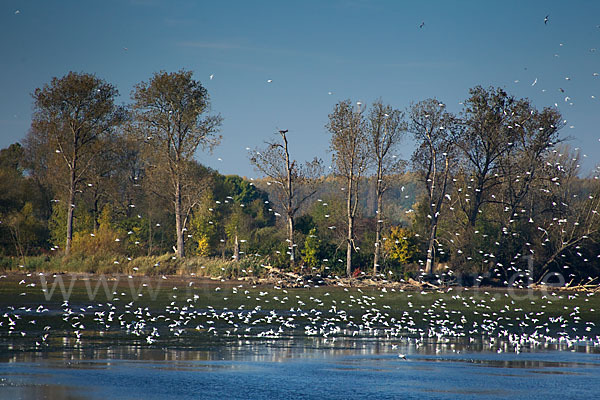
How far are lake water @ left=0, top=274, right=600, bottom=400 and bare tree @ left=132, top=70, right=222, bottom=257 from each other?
911 inches

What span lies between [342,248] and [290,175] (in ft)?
19.4

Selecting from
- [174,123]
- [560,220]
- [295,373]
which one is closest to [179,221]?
[174,123]

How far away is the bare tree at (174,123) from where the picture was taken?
176 feet

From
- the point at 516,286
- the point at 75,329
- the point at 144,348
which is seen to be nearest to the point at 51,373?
the point at 144,348

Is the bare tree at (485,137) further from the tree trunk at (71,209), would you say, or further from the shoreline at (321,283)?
the tree trunk at (71,209)

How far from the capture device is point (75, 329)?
19.6 meters

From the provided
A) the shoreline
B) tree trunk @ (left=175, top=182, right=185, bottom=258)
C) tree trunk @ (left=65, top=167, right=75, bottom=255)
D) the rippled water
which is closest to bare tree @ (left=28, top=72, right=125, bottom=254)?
tree trunk @ (left=65, top=167, right=75, bottom=255)

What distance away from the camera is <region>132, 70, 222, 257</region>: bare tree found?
176ft

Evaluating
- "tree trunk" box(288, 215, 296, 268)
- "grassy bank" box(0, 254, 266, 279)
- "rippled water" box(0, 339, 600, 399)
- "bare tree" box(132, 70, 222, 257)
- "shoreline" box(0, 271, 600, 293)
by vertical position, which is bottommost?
"rippled water" box(0, 339, 600, 399)

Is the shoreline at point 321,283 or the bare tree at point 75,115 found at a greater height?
the bare tree at point 75,115

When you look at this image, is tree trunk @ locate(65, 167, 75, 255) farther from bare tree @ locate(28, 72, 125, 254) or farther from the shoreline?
the shoreline

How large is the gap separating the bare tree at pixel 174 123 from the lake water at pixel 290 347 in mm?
23145

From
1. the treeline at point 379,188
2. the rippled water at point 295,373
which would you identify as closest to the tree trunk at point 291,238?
the treeline at point 379,188

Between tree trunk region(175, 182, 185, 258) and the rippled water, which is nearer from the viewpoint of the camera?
the rippled water
